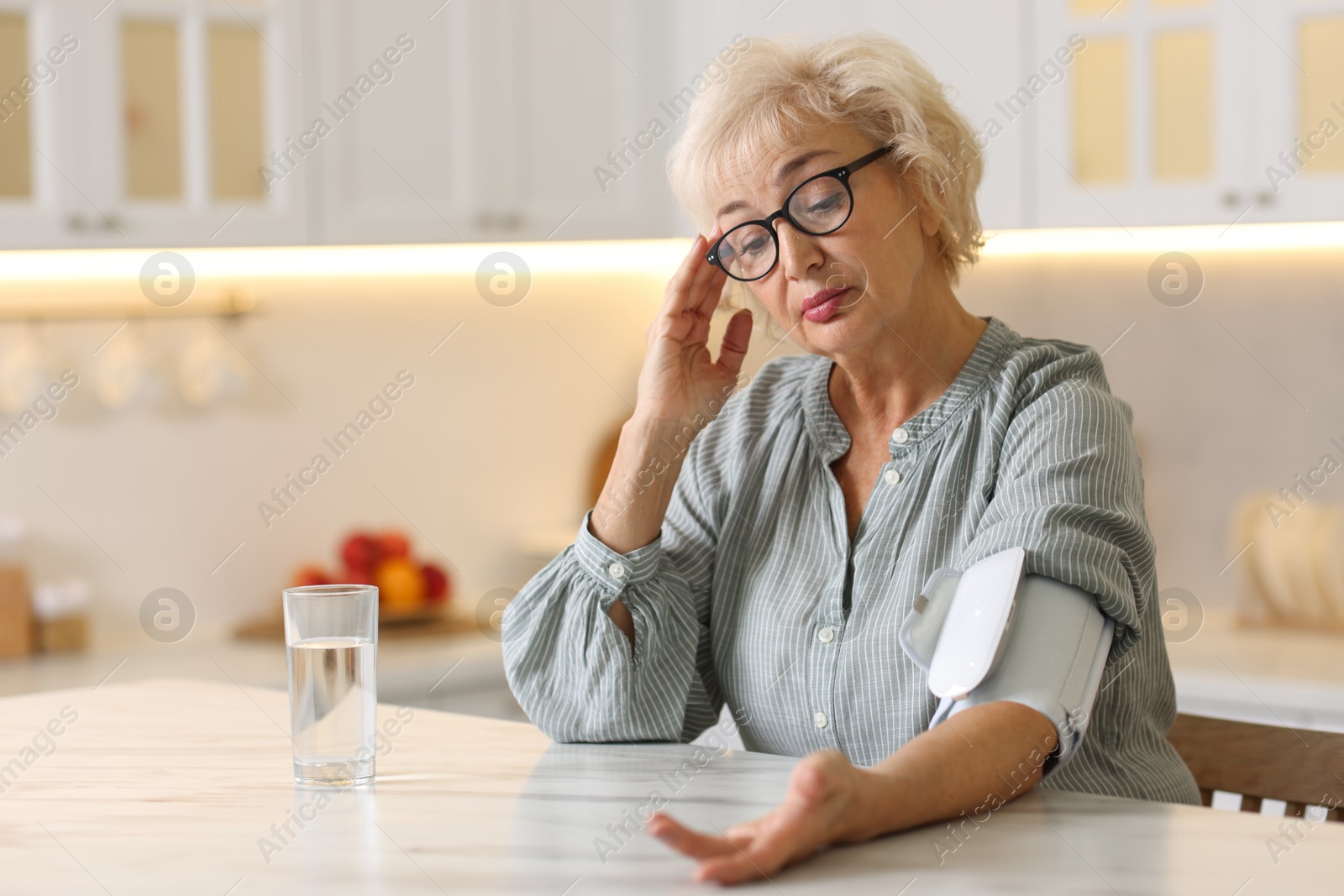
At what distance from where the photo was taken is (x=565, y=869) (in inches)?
29.7

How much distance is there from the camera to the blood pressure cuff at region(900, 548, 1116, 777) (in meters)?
0.93

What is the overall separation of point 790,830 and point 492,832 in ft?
0.64

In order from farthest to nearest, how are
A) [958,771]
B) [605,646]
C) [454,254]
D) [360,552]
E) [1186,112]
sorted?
[454,254] → [360,552] → [1186,112] → [605,646] → [958,771]

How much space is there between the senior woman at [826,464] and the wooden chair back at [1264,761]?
0.8 inches

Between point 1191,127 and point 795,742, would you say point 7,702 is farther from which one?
point 1191,127

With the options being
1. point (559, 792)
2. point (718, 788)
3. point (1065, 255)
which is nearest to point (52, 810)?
point (559, 792)

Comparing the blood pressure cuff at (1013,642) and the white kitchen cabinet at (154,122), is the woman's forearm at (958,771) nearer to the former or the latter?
the blood pressure cuff at (1013,642)

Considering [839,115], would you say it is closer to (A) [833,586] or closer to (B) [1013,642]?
(A) [833,586]

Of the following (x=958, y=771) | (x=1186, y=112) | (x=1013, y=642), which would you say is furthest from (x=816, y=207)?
(x=1186, y=112)

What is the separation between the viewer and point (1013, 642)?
0.95m

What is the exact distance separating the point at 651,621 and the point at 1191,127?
5.25 feet

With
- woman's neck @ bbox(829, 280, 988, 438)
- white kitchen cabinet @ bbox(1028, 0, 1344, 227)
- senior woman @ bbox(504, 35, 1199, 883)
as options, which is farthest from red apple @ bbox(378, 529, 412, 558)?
woman's neck @ bbox(829, 280, 988, 438)

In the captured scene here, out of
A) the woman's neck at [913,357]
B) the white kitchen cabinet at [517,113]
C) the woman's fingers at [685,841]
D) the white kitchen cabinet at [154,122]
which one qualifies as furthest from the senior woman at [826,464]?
the white kitchen cabinet at [154,122]

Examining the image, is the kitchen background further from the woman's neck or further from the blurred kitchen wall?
the woman's neck
